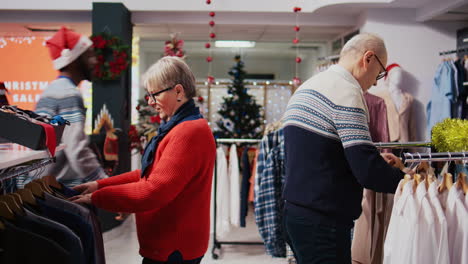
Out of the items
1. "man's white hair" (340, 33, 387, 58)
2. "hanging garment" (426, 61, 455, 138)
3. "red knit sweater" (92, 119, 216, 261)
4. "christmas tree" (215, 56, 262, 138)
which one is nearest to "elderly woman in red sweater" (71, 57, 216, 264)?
"red knit sweater" (92, 119, 216, 261)

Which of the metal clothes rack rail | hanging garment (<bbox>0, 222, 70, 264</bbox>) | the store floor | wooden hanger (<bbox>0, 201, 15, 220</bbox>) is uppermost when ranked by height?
the metal clothes rack rail

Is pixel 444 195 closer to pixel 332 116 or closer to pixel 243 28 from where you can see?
pixel 332 116

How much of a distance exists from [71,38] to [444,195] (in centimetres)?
211

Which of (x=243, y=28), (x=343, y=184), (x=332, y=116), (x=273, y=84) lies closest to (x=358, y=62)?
(x=332, y=116)

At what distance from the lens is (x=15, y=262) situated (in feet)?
3.97

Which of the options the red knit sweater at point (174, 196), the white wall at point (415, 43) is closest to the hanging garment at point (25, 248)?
the red knit sweater at point (174, 196)

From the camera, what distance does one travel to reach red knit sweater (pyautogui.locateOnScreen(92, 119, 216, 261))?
1.55 metres

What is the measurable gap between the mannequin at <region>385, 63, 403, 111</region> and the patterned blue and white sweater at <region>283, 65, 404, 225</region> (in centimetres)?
402

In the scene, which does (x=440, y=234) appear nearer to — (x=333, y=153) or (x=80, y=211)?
(x=333, y=153)

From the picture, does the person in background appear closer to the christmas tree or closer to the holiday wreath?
the holiday wreath

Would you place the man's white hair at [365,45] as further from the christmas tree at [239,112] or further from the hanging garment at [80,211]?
the christmas tree at [239,112]

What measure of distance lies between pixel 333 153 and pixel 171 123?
607 millimetres

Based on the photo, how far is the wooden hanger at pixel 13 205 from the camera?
4.41 ft

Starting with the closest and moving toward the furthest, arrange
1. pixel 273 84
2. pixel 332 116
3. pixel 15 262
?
pixel 15 262 < pixel 332 116 < pixel 273 84
